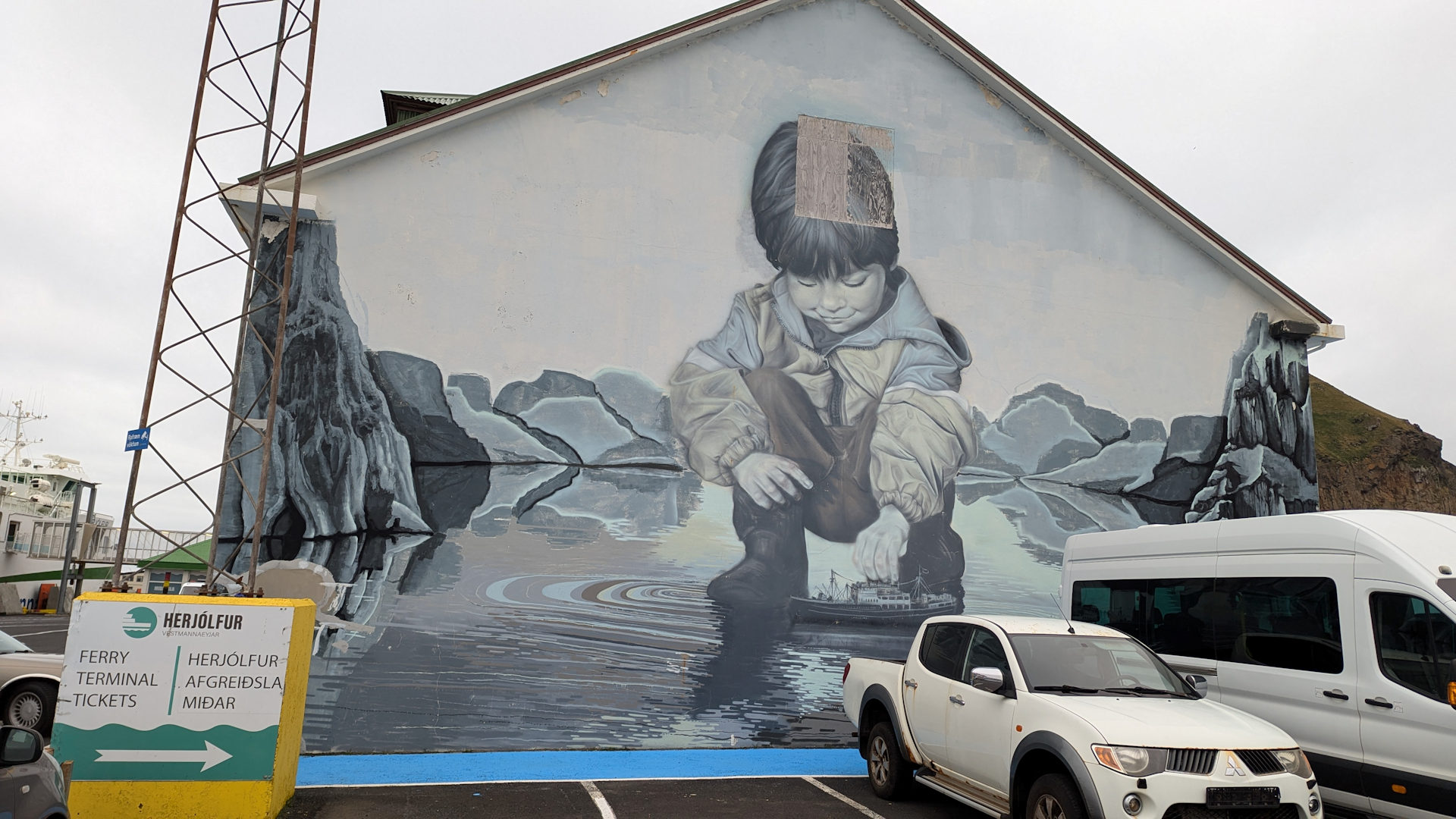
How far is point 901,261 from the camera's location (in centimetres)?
1248

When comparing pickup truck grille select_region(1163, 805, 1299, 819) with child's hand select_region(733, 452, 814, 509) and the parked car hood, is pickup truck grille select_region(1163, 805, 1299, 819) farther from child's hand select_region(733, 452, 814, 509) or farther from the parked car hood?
child's hand select_region(733, 452, 814, 509)

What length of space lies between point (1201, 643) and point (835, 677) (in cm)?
458

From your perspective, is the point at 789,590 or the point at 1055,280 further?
the point at 1055,280

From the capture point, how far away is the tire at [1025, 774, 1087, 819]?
5395mm

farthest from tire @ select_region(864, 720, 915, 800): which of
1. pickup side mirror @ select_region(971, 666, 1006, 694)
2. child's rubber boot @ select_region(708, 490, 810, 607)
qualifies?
child's rubber boot @ select_region(708, 490, 810, 607)

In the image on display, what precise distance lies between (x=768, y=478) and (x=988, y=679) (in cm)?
542

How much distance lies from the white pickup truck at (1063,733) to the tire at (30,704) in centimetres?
1038

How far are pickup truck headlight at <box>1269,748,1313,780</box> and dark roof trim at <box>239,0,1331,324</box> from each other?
394 inches

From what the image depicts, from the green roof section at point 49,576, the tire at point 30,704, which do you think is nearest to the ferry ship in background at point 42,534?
the green roof section at point 49,576

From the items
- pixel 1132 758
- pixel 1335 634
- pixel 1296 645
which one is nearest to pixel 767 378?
pixel 1296 645

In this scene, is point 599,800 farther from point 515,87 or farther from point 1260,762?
point 515,87

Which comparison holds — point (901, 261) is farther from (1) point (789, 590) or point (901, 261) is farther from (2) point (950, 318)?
(1) point (789, 590)

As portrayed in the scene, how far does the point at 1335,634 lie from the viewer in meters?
6.44

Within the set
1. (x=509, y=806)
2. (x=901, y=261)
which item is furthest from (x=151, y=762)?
(x=901, y=261)
